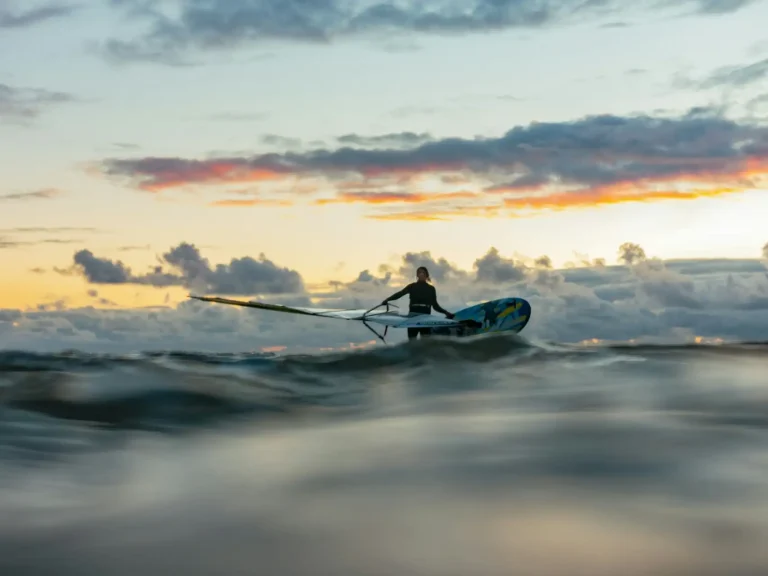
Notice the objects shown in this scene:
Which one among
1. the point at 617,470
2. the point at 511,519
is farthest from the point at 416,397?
the point at 511,519

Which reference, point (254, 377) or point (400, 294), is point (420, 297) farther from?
point (254, 377)

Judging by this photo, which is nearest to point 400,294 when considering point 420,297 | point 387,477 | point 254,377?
point 420,297

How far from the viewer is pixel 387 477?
888 centimetres

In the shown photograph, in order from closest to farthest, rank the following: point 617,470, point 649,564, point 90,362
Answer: point 649,564
point 617,470
point 90,362

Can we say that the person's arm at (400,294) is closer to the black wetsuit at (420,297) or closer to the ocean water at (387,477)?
the black wetsuit at (420,297)

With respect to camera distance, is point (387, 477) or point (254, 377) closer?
point (387, 477)

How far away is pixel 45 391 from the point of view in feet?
56.3

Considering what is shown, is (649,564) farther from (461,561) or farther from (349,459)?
(349,459)

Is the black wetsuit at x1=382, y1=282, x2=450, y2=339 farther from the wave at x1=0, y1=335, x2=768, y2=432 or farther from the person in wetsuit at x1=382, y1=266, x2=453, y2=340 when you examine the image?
the wave at x1=0, y1=335, x2=768, y2=432

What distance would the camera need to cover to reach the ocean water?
5922mm

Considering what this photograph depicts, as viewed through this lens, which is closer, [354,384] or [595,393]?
[595,393]

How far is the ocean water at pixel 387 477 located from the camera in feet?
19.4

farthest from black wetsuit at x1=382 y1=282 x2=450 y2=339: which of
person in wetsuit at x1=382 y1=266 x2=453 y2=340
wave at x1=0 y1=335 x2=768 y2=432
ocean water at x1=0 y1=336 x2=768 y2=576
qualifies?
ocean water at x1=0 y1=336 x2=768 y2=576

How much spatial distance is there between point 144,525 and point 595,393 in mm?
11511
